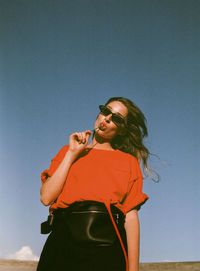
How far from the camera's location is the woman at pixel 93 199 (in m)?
2.07

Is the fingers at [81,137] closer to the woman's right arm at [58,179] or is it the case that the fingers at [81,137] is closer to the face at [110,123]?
the woman's right arm at [58,179]

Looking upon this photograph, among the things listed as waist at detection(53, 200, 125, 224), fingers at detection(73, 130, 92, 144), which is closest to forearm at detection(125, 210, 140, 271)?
waist at detection(53, 200, 125, 224)

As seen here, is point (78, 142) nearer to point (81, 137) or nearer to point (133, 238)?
point (81, 137)

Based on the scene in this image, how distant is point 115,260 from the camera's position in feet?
6.93

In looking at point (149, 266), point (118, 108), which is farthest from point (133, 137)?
point (149, 266)

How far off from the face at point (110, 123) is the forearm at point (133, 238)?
0.86 metres

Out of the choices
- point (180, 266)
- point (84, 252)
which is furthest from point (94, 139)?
point (180, 266)

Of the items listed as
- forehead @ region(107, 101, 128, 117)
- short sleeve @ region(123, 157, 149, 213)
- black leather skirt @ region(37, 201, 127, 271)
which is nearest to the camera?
black leather skirt @ region(37, 201, 127, 271)

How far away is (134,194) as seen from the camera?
2453mm

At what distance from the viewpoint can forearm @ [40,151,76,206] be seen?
7.34 feet

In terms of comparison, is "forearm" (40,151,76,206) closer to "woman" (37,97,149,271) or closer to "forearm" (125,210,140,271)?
"woman" (37,97,149,271)

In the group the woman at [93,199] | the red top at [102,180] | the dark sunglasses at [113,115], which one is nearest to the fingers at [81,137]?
the woman at [93,199]

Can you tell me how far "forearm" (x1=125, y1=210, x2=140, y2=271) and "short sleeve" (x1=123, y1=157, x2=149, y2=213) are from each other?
6 cm

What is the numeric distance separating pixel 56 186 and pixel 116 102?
126 cm
